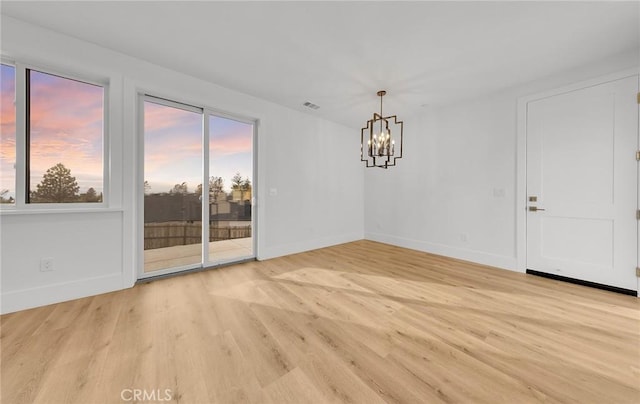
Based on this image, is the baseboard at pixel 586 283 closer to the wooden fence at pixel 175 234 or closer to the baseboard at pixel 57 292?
the wooden fence at pixel 175 234

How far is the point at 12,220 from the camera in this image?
7.27ft

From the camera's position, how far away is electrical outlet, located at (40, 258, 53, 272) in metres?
2.33

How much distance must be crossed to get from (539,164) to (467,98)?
151 centimetres

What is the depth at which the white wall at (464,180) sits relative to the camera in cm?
355

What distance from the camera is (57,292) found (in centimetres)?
238

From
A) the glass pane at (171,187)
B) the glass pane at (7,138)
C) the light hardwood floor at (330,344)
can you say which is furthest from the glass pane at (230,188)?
the glass pane at (7,138)

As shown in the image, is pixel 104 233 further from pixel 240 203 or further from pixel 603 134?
pixel 603 134

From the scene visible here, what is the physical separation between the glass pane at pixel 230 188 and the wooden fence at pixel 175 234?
0.02 metres

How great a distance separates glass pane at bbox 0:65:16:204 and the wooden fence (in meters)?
1.18

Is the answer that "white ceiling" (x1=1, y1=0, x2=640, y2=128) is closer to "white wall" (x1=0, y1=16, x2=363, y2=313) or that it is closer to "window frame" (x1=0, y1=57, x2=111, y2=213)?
"white wall" (x1=0, y1=16, x2=363, y2=313)

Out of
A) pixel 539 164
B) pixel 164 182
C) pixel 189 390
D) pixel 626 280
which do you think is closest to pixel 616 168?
pixel 539 164

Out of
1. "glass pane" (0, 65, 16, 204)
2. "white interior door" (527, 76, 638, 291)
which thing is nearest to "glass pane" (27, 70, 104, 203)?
"glass pane" (0, 65, 16, 204)

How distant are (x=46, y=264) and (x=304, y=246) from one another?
3379 mm

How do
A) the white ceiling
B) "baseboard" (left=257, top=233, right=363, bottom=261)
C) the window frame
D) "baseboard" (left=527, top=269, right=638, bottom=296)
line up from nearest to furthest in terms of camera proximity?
the white ceiling, the window frame, "baseboard" (left=527, top=269, right=638, bottom=296), "baseboard" (left=257, top=233, right=363, bottom=261)
